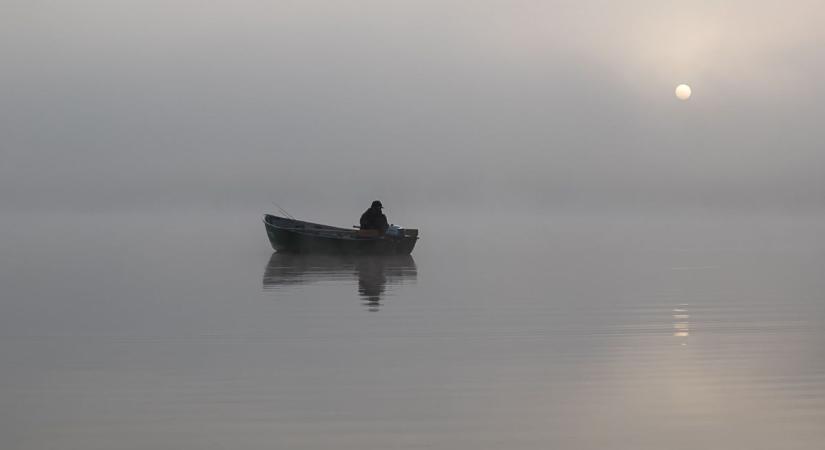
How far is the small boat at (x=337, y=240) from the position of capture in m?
39.6

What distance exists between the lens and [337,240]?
1571 inches

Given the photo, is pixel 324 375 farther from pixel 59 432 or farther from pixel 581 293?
pixel 581 293

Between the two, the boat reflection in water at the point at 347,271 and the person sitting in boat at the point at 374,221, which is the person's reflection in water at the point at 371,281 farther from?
the person sitting in boat at the point at 374,221

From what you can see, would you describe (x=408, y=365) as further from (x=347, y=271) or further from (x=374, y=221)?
(x=374, y=221)

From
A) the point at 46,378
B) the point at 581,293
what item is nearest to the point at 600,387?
the point at 46,378

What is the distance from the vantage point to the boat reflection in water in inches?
1131

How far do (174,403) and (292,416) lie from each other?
1703 millimetres

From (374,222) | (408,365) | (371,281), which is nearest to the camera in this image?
(408,365)

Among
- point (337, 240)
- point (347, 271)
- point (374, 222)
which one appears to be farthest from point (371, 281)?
point (337, 240)

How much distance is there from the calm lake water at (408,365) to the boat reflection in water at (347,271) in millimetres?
472

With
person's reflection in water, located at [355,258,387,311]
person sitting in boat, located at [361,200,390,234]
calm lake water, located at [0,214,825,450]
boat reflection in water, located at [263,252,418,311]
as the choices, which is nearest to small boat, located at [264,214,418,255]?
person sitting in boat, located at [361,200,390,234]

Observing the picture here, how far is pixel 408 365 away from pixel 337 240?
85.3ft

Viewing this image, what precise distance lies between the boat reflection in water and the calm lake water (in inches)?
18.6

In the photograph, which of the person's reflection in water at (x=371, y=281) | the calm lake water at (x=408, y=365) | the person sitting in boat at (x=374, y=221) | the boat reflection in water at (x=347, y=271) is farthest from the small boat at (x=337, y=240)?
the calm lake water at (x=408, y=365)
